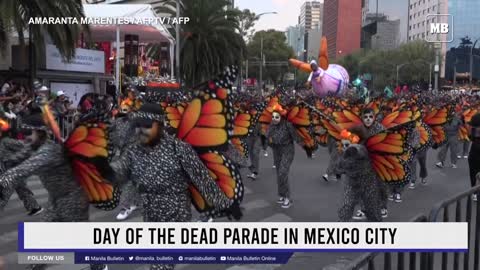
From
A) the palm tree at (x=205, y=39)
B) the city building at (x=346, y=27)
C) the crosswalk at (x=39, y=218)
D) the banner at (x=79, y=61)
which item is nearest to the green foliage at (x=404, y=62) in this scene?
the palm tree at (x=205, y=39)

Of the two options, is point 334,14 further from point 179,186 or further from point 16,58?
point 179,186

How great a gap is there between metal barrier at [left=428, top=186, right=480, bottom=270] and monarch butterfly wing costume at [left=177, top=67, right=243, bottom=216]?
166cm

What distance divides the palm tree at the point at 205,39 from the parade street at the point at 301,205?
2229 centimetres

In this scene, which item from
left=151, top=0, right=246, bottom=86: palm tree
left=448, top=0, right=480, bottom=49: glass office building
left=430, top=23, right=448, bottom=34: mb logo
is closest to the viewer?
left=151, top=0, right=246, bottom=86: palm tree

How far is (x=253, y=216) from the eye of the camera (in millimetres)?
9125

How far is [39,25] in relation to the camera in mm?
18672

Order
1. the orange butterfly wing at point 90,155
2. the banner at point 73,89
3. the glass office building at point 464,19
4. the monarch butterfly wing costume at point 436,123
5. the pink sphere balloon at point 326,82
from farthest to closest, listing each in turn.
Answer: the glass office building at point 464,19 < the pink sphere balloon at point 326,82 < the banner at point 73,89 < the monarch butterfly wing costume at point 436,123 < the orange butterfly wing at point 90,155

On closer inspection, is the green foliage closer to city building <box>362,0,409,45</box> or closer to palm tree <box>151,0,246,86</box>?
palm tree <box>151,0,246,86</box>

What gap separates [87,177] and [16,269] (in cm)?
172

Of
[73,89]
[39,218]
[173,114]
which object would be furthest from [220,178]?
[73,89]

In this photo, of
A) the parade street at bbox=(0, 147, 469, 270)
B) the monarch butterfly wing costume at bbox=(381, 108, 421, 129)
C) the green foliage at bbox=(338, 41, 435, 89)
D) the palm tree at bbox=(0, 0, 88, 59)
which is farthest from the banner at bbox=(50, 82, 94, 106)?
the green foliage at bbox=(338, 41, 435, 89)

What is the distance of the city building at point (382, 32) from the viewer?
124 m

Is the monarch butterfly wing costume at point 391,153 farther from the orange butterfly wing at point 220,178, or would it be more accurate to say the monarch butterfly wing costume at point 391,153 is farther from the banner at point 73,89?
the banner at point 73,89

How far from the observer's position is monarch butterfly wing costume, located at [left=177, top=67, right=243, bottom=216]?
487 centimetres
